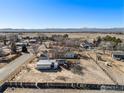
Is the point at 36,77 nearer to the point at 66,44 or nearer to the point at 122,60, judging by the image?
the point at 122,60

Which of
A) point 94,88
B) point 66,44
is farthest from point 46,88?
point 66,44

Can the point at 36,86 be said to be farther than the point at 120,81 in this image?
No

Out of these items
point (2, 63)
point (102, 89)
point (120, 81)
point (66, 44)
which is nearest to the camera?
point (102, 89)

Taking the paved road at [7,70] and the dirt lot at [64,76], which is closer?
the dirt lot at [64,76]

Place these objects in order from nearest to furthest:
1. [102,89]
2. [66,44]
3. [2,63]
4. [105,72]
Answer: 1. [102,89]
2. [105,72]
3. [2,63]
4. [66,44]

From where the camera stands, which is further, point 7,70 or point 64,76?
point 7,70

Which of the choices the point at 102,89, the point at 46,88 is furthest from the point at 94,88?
the point at 46,88

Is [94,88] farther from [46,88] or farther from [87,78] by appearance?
[46,88]

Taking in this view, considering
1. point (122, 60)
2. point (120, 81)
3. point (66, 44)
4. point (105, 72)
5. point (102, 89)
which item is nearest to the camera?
point (102, 89)

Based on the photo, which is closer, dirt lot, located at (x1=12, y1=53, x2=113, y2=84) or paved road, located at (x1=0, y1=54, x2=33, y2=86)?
dirt lot, located at (x1=12, y1=53, x2=113, y2=84)
